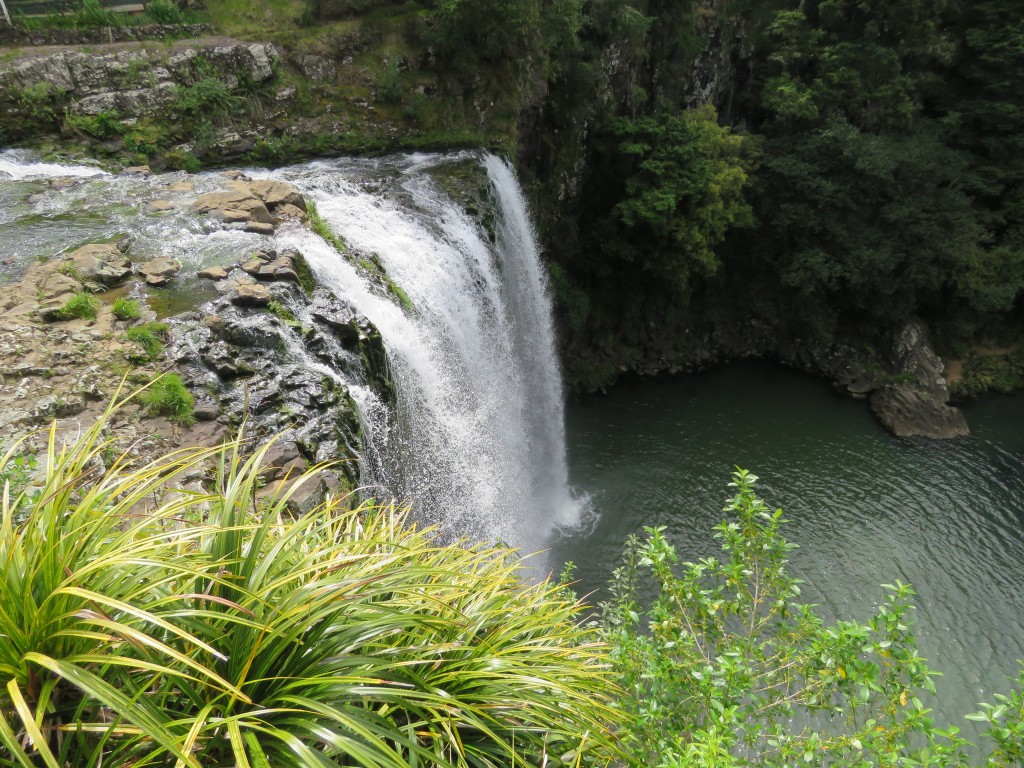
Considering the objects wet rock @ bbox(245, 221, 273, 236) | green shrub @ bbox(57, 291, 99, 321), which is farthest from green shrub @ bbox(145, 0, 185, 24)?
green shrub @ bbox(57, 291, 99, 321)

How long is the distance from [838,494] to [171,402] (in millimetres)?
13091

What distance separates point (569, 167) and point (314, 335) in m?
10.7

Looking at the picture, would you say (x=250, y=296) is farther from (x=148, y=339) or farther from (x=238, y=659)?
(x=238, y=659)

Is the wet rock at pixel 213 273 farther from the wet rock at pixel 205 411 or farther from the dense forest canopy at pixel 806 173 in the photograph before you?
the dense forest canopy at pixel 806 173

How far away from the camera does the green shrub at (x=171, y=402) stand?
512 centimetres

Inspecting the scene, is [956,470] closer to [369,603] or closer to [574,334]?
[574,334]

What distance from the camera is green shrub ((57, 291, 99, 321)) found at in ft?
19.2

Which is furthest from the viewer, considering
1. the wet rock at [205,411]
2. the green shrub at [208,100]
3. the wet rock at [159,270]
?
the green shrub at [208,100]

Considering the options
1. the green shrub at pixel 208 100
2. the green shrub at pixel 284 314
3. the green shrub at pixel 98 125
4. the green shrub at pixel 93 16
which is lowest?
the green shrub at pixel 284 314

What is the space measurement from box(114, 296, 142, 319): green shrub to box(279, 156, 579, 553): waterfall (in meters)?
1.93

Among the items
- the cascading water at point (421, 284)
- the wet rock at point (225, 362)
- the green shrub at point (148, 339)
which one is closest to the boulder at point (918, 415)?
the cascading water at point (421, 284)

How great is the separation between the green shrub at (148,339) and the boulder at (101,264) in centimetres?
114

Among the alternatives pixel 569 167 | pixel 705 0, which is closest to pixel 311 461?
pixel 569 167

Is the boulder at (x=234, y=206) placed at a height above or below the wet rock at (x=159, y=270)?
above
